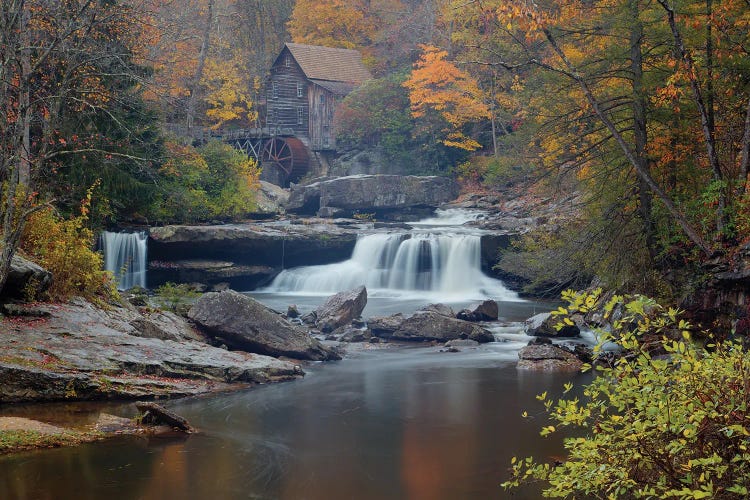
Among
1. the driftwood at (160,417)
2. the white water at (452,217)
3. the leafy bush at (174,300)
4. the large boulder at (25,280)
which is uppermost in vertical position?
the white water at (452,217)

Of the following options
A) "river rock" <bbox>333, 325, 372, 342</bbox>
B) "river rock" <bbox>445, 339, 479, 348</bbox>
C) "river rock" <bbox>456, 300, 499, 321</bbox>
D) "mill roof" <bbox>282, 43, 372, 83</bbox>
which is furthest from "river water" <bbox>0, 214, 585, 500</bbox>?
"mill roof" <bbox>282, 43, 372, 83</bbox>

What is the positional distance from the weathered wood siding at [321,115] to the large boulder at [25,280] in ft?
113

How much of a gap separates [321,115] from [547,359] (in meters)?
34.8

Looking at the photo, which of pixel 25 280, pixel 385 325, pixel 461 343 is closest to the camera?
pixel 25 280

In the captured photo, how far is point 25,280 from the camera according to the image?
420 inches

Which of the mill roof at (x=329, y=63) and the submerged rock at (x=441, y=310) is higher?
the mill roof at (x=329, y=63)

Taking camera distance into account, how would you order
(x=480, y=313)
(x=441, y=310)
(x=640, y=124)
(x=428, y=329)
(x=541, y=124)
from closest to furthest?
(x=640, y=124), (x=541, y=124), (x=428, y=329), (x=441, y=310), (x=480, y=313)

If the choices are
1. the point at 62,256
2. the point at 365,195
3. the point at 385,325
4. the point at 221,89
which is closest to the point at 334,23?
the point at 221,89

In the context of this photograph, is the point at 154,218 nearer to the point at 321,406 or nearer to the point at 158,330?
the point at 158,330

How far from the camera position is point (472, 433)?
877cm

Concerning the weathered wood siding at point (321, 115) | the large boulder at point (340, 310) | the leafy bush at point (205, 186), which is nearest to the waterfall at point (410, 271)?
the leafy bush at point (205, 186)

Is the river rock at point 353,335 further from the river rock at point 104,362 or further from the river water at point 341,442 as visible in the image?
the river rock at point 104,362

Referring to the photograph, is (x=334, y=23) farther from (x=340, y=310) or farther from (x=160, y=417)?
(x=160, y=417)

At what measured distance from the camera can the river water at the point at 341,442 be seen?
664cm
